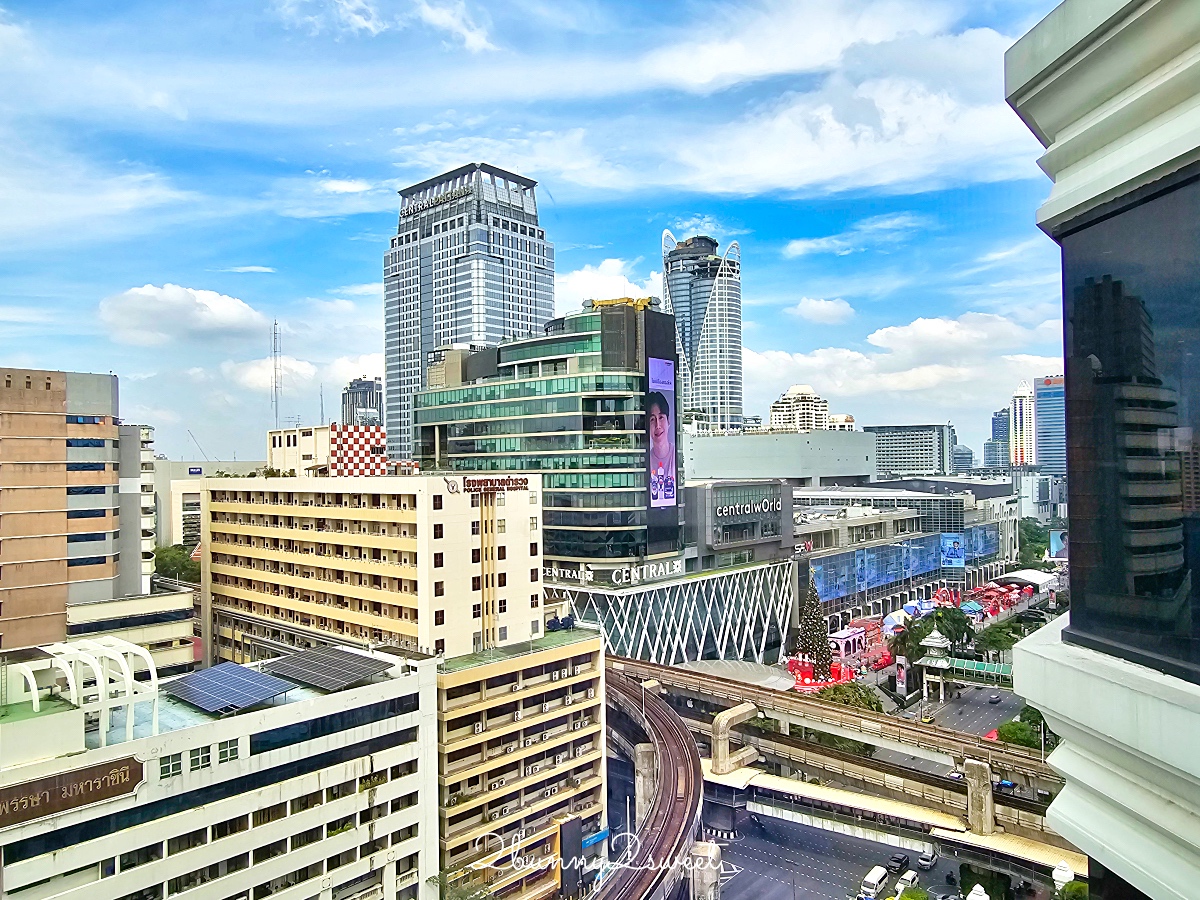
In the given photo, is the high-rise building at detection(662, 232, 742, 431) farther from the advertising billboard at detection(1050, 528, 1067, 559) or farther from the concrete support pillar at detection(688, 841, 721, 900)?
the concrete support pillar at detection(688, 841, 721, 900)

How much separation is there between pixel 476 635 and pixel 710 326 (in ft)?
480

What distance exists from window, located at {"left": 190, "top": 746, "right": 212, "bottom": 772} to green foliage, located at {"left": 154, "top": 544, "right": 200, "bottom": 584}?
47.7m

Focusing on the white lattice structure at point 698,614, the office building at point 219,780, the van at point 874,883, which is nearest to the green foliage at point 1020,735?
the van at point 874,883

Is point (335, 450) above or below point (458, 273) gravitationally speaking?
below

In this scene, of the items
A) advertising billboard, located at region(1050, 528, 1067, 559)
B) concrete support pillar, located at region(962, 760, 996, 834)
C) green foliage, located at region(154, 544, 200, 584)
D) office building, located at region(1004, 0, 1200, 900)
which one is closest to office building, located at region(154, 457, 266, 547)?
green foliage, located at region(154, 544, 200, 584)

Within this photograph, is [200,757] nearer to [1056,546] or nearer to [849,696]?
[849,696]

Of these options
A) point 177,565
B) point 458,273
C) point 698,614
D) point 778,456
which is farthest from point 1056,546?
point 177,565

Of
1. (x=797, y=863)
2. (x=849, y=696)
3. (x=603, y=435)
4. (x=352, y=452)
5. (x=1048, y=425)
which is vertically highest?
(x=1048, y=425)

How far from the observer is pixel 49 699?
19500mm

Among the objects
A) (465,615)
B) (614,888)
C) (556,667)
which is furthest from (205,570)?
(614,888)

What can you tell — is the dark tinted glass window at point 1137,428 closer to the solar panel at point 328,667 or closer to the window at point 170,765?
the window at point 170,765

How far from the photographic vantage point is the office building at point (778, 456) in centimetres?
10581

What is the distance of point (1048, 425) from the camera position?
557 ft

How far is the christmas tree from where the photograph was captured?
5228 cm
